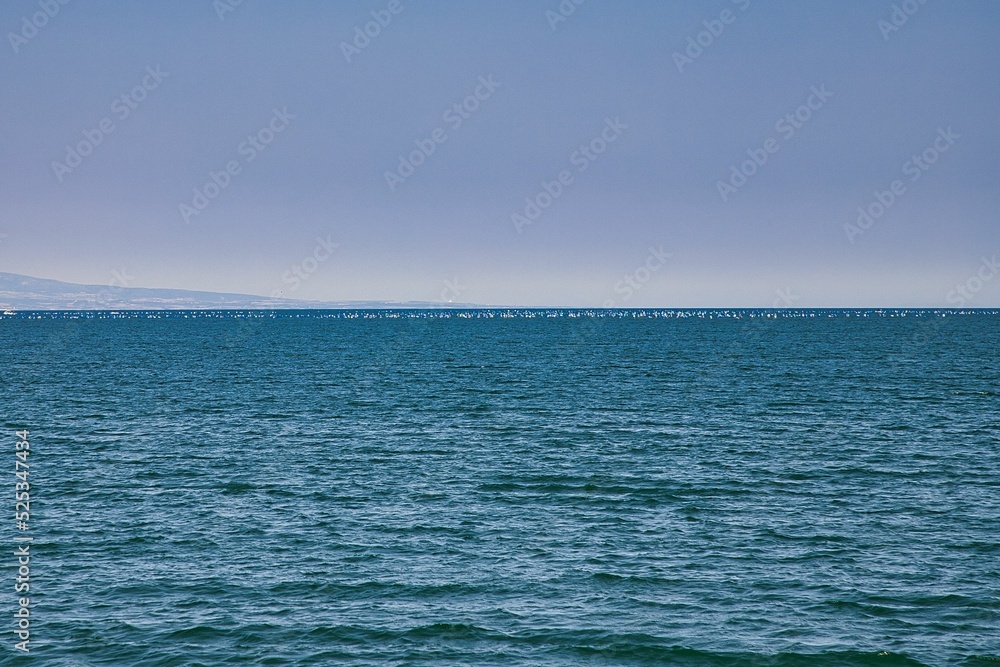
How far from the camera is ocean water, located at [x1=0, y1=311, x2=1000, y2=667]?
19266mm

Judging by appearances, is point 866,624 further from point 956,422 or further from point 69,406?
point 69,406

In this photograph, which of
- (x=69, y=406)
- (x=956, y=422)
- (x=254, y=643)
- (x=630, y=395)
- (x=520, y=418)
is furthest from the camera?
(x=630, y=395)

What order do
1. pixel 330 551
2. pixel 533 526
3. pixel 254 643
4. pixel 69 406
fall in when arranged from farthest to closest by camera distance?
1. pixel 69 406
2. pixel 533 526
3. pixel 330 551
4. pixel 254 643

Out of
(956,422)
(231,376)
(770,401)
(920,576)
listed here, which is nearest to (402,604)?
(920,576)

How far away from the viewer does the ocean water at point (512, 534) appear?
19266 millimetres

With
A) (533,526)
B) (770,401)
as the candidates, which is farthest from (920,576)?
(770,401)

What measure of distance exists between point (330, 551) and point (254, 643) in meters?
6.46

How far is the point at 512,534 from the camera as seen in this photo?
2733cm

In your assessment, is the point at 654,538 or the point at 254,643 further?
the point at 654,538

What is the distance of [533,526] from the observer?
92.8 ft

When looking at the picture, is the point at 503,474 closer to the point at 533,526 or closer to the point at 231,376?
the point at 533,526

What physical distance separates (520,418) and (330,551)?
30161 millimetres

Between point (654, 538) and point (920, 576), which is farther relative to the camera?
point (654, 538)

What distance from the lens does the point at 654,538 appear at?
87.7 feet
